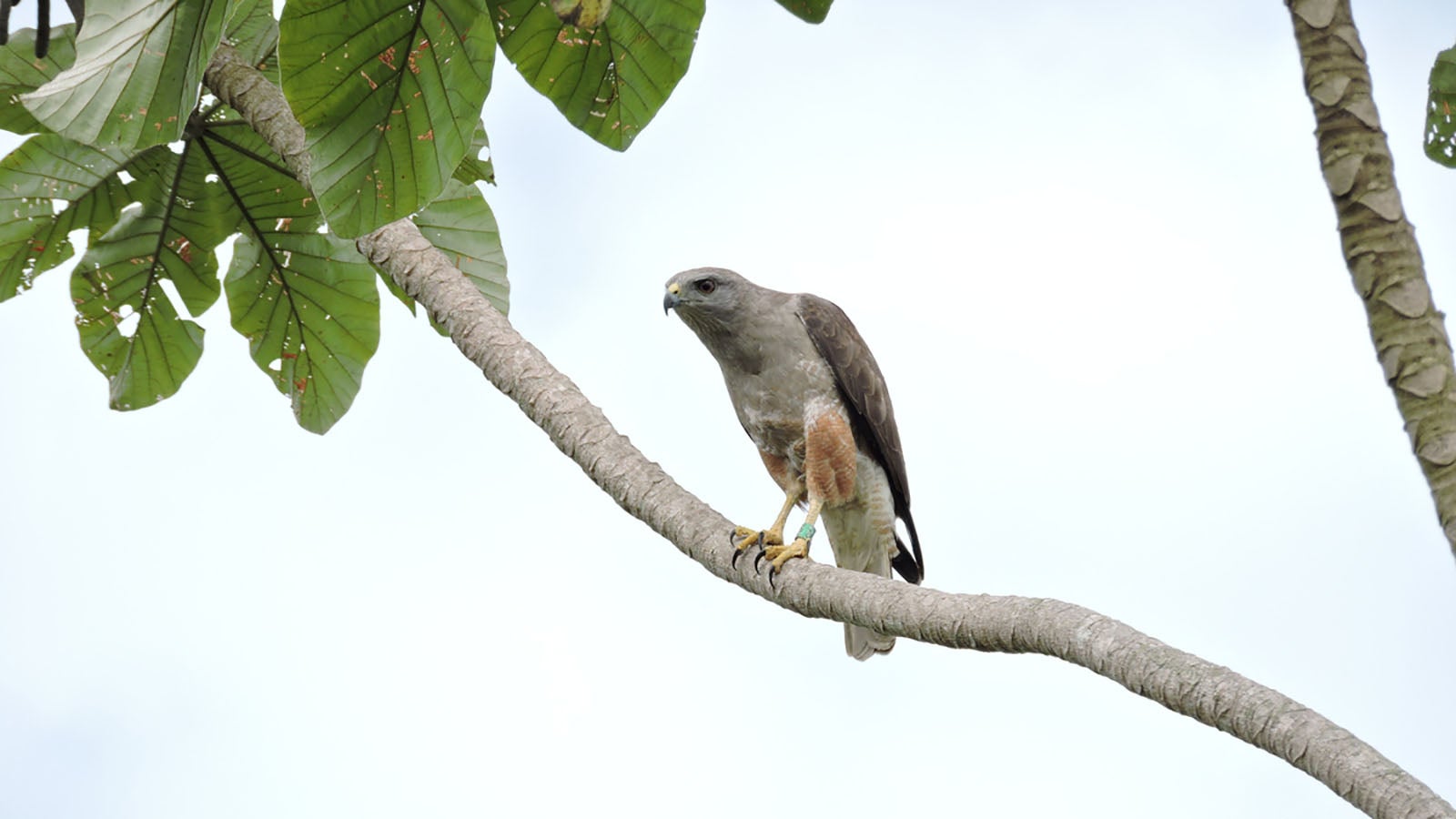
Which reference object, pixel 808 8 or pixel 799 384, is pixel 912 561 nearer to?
pixel 799 384

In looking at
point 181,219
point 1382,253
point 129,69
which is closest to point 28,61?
point 181,219

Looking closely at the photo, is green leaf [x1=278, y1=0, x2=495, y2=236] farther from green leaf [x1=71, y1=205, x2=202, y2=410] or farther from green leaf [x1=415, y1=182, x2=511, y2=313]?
green leaf [x1=71, y1=205, x2=202, y2=410]

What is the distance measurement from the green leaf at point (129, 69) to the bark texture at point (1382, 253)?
2.73m

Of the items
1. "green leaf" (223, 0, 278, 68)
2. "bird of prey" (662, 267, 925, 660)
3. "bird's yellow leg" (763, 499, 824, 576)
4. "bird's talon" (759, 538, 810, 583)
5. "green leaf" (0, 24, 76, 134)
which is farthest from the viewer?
"bird of prey" (662, 267, 925, 660)

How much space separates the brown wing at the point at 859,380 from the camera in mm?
4906

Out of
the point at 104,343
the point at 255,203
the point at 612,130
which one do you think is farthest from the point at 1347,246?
the point at 104,343

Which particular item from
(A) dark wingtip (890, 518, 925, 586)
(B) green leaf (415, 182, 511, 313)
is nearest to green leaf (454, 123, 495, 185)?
(B) green leaf (415, 182, 511, 313)

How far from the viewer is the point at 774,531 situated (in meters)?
4.27

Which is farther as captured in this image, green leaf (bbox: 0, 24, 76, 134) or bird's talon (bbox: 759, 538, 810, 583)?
green leaf (bbox: 0, 24, 76, 134)

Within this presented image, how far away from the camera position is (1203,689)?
7.07 feet

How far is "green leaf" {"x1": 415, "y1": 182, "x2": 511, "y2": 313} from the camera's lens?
469cm

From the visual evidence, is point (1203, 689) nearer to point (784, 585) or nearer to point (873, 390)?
point (784, 585)

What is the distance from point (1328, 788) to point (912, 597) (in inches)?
43.0

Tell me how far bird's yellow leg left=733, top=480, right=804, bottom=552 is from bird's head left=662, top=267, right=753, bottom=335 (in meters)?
0.71
